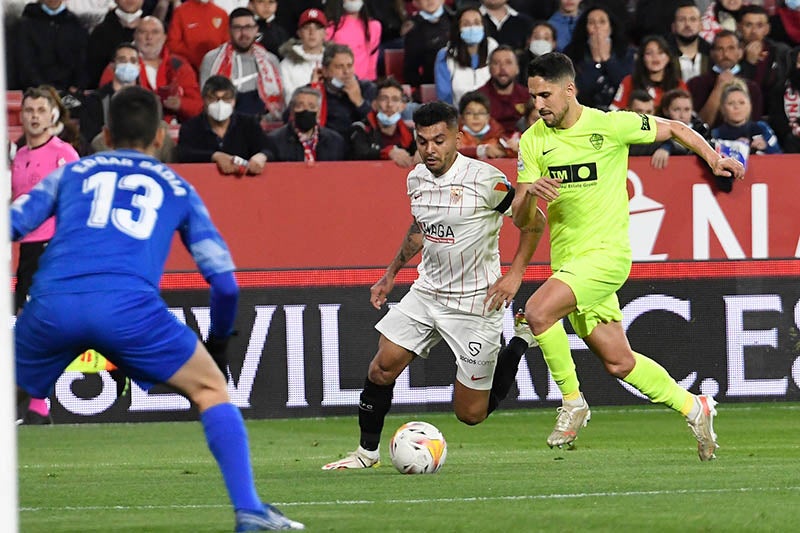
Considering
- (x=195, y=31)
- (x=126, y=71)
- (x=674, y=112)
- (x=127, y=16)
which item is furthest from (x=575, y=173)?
(x=127, y=16)

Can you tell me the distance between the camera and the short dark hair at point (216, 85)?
1331cm

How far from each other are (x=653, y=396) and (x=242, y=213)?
523 cm

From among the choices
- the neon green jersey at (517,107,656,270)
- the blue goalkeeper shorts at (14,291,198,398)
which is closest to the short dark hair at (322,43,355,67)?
the neon green jersey at (517,107,656,270)

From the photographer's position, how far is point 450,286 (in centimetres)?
883

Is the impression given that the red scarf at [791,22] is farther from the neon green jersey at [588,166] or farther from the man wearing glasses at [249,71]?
the neon green jersey at [588,166]

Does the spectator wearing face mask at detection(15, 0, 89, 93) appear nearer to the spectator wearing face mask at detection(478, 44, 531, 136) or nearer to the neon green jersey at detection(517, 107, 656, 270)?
the spectator wearing face mask at detection(478, 44, 531, 136)

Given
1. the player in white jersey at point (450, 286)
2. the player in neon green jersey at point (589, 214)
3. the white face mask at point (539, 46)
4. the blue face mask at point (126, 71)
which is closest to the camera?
the player in white jersey at point (450, 286)

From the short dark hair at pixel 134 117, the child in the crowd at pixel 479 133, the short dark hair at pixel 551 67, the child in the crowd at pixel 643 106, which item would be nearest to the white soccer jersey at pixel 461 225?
the short dark hair at pixel 551 67

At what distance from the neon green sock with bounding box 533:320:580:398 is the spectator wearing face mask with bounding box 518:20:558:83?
558cm

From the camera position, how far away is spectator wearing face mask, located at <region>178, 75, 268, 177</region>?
43.7ft

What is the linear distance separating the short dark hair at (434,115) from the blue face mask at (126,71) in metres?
6.16

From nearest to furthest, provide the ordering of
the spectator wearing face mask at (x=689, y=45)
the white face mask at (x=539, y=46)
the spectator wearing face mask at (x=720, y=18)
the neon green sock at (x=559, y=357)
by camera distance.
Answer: the neon green sock at (x=559, y=357) → the white face mask at (x=539, y=46) → the spectator wearing face mask at (x=689, y=45) → the spectator wearing face mask at (x=720, y=18)

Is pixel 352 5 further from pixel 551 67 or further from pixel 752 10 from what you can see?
pixel 551 67

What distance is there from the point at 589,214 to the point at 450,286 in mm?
962
